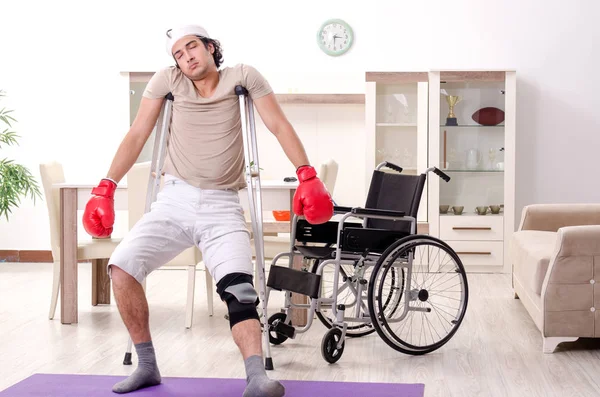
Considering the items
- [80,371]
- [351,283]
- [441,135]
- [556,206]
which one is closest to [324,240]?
[351,283]

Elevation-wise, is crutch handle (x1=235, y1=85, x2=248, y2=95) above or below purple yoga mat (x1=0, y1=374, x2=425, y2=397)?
above

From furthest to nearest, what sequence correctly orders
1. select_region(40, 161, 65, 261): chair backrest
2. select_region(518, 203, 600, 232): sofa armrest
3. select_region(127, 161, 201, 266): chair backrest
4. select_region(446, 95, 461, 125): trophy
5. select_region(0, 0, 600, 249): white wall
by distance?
select_region(0, 0, 600, 249): white wall
select_region(446, 95, 461, 125): trophy
select_region(518, 203, 600, 232): sofa armrest
select_region(40, 161, 65, 261): chair backrest
select_region(127, 161, 201, 266): chair backrest

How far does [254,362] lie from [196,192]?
66 centimetres

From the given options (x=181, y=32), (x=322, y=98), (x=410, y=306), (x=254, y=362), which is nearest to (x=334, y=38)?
(x=322, y=98)

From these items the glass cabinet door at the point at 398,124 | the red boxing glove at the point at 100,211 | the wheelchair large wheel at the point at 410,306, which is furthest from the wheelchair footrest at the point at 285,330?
the glass cabinet door at the point at 398,124

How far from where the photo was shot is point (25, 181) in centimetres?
629

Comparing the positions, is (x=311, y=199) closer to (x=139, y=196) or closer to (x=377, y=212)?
(x=377, y=212)

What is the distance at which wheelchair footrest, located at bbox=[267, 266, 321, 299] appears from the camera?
3436 millimetres

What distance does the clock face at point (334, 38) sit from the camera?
6574 mm

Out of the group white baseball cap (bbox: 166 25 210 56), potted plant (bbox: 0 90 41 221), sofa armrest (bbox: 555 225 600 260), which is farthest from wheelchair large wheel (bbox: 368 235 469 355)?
potted plant (bbox: 0 90 41 221)

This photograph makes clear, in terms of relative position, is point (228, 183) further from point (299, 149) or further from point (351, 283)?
point (351, 283)

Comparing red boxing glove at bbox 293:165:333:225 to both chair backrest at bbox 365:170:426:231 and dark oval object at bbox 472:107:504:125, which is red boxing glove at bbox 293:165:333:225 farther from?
dark oval object at bbox 472:107:504:125

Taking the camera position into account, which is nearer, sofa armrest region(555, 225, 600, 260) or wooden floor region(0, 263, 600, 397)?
wooden floor region(0, 263, 600, 397)

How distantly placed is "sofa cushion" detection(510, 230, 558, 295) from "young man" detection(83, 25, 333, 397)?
3.94 feet
